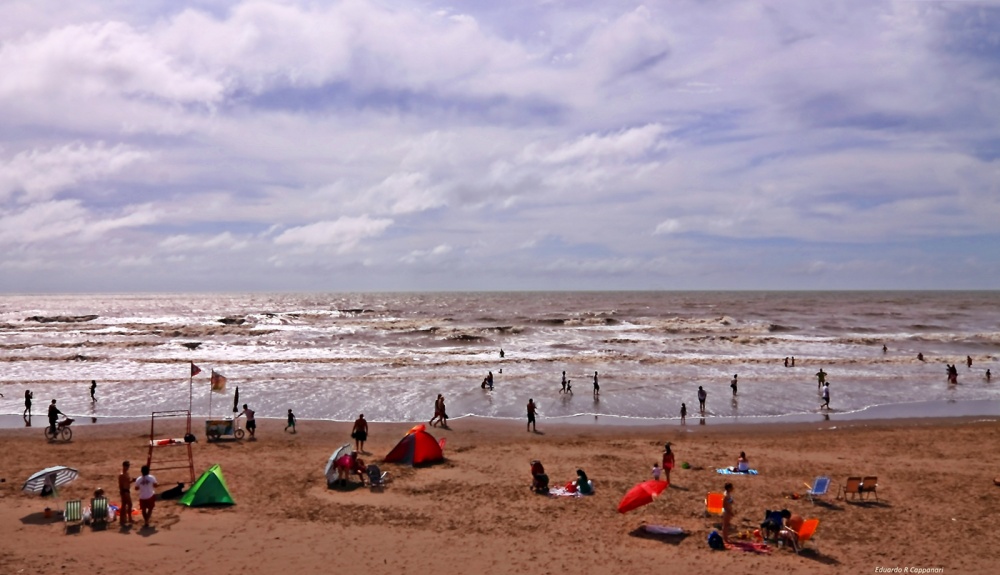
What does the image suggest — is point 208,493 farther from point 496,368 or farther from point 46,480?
point 496,368

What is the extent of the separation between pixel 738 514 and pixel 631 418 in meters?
11.4

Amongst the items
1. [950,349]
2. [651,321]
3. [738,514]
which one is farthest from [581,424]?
[651,321]

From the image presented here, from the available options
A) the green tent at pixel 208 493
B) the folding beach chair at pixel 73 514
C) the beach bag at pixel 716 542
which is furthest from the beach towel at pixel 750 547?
the folding beach chair at pixel 73 514

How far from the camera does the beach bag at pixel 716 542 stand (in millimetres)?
11156

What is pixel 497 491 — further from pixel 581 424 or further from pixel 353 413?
pixel 353 413

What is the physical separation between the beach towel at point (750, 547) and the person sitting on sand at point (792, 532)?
13.9 inches

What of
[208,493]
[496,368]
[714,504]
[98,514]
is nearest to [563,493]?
[714,504]

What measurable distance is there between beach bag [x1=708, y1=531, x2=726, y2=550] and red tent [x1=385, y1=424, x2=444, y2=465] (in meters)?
7.87

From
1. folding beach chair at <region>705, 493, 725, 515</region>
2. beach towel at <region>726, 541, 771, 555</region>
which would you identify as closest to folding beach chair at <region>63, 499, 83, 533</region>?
beach towel at <region>726, 541, 771, 555</region>

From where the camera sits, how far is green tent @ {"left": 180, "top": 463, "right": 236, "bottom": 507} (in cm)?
1331

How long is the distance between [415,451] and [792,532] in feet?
30.0

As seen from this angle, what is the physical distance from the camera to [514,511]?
43.5 ft

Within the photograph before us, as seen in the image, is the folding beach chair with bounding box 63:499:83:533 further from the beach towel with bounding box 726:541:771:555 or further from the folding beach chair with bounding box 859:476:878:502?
the folding beach chair with bounding box 859:476:878:502

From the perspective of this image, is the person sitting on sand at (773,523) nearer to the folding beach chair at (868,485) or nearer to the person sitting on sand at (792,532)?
the person sitting on sand at (792,532)
